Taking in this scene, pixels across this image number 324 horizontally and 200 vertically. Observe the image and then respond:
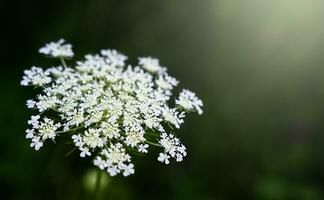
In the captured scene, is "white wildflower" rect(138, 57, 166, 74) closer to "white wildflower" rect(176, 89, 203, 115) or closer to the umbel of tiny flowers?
the umbel of tiny flowers

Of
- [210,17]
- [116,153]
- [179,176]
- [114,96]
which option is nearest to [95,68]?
[114,96]

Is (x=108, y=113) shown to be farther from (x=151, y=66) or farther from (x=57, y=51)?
(x=57, y=51)

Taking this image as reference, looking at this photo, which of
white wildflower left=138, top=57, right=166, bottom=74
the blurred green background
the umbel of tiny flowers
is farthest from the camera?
the blurred green background

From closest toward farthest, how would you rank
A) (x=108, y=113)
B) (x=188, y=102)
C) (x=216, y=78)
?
(x=108, y=113)
(x=188, y=102)
(x=216, y=78)

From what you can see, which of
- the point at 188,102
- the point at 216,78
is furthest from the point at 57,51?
the point at 216,78

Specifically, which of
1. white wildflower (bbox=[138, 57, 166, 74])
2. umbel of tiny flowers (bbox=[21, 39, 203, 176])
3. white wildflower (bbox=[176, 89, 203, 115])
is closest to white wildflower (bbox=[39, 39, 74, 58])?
umbel of tiny flowers (bbox=[21, 39, 203, 176])

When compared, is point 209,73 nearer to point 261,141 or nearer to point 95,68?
point 261,141

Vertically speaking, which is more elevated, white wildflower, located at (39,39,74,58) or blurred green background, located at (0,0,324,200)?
blurred green background, located at (0,0,324,200)
